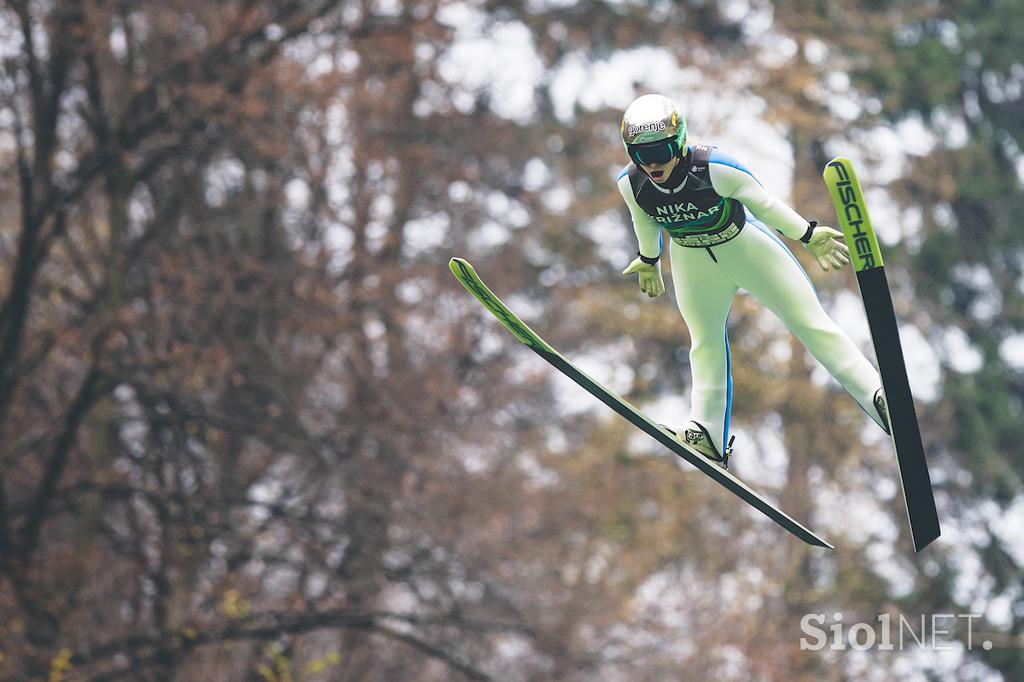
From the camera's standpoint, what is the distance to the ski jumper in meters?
A: 4.45

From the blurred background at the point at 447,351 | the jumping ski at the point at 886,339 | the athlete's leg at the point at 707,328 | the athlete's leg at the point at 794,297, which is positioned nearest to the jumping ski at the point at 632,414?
the athlete's leg at the point at 707,328

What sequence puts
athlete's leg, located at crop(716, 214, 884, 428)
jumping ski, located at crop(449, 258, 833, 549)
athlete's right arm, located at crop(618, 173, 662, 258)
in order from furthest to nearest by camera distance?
jumping ski, located at crop(449, 258, 833, 549)
athlete's leg, located at crop(716, 214, 884, 428)
athlete's right arm, located at crop(618, 173, 662, 258)

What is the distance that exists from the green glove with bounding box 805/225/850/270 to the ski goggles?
0.48 metres

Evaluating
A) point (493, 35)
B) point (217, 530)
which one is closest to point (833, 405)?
point (493, 35)

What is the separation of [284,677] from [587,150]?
7720 mm

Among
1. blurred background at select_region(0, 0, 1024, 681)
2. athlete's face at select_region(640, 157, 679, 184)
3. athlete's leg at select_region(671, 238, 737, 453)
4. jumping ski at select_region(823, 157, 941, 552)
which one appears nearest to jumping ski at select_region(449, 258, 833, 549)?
athlete's leg at select_region(671, 238, 737, 453)

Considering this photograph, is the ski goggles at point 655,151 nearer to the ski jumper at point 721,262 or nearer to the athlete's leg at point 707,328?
the ski jumper at point 721,262

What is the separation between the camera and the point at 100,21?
10438 millimetres

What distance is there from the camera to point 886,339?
4.56 metres

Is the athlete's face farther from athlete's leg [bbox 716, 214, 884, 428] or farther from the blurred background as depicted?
the blurred background

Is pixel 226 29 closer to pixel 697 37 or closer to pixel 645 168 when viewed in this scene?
pixel 697 37

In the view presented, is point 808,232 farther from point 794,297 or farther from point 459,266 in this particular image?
point 459,266

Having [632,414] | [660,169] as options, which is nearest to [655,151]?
[660,169]

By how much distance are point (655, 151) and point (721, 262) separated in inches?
25.0
